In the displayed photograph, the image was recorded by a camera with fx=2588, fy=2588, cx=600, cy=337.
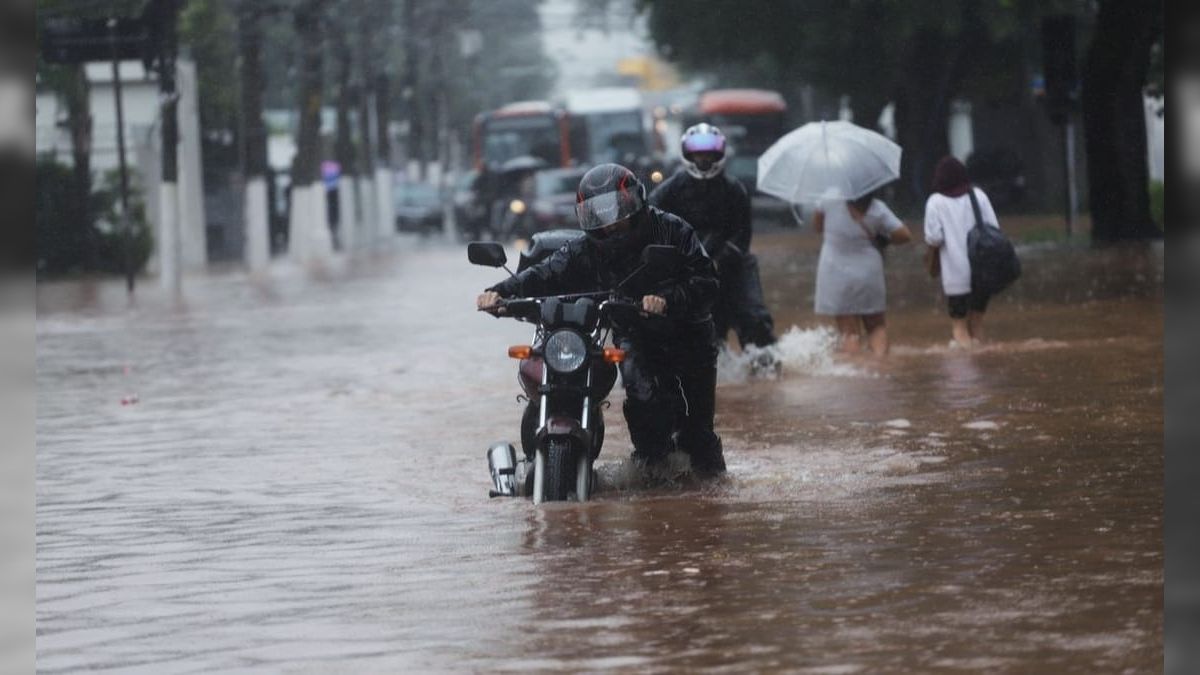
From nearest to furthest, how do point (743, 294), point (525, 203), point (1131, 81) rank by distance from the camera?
1. point (743, 294)
2. point (1131, 81)
3. point (525, 203)

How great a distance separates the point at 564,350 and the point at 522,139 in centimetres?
6048

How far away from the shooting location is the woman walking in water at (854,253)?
59.6 feet

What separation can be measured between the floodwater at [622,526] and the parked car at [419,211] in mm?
50727

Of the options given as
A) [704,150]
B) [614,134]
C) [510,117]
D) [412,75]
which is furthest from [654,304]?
[412,75]

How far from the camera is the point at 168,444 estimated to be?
1504cm

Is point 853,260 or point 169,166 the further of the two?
point 169,166

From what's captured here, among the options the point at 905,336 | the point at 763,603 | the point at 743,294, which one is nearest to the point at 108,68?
the point at 905,336

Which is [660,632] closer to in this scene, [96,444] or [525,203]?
[96,444]

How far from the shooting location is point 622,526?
10203 millimetres

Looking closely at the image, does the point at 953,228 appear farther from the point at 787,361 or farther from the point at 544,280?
the point at 544,280

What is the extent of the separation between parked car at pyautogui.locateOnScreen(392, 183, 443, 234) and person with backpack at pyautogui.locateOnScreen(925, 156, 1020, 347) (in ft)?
172

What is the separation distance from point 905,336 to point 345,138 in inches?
1708

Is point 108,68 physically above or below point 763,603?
above

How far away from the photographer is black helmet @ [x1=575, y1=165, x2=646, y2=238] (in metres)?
10.8
